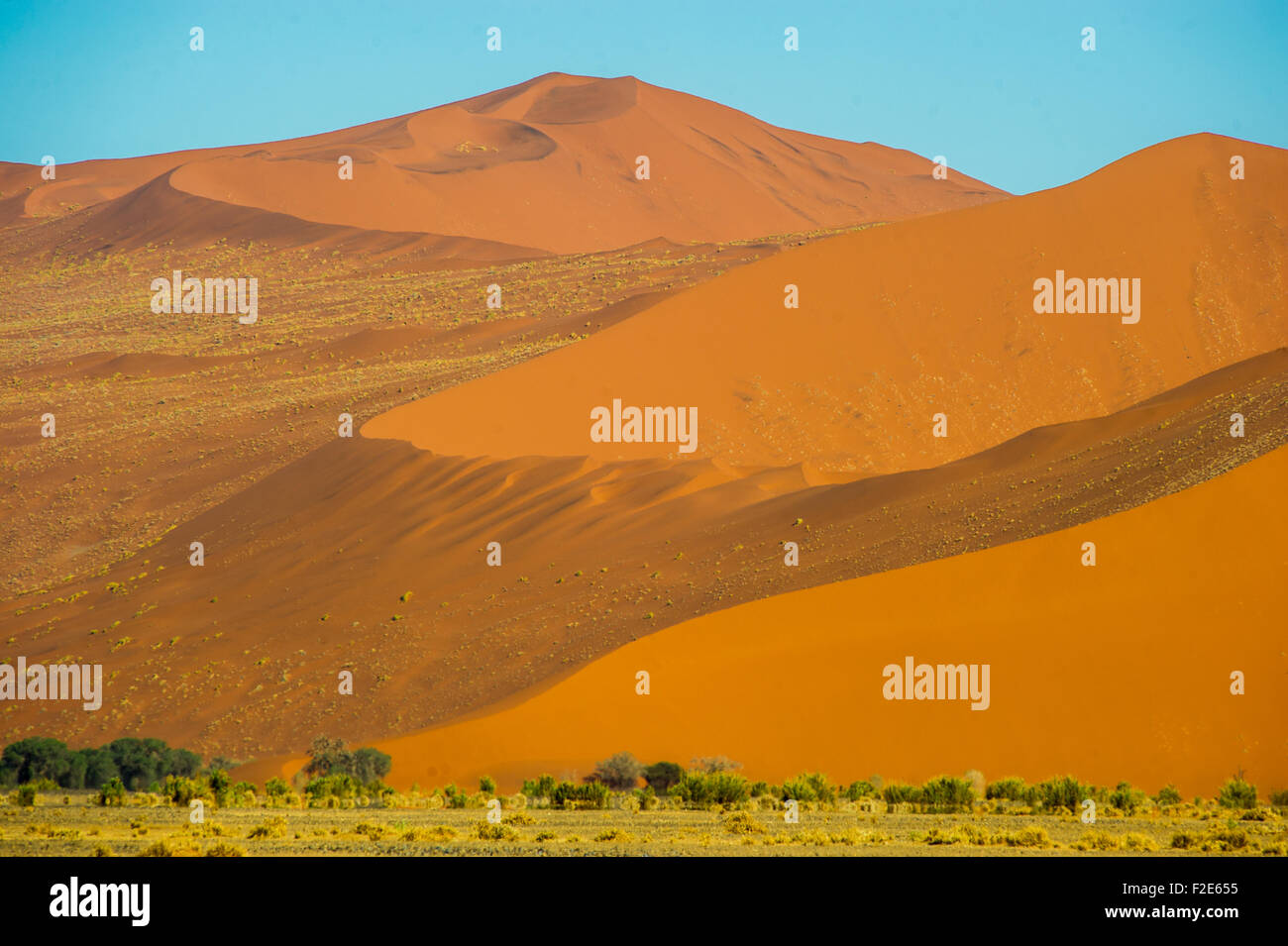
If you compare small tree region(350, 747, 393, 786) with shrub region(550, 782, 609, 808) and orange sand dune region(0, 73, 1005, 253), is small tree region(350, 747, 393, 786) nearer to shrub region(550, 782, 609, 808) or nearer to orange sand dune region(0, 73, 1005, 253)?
shrub region(550, 782, 609, 808)

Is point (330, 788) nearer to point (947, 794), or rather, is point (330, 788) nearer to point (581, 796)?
point (581, 796)

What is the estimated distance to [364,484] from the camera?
35750 mm

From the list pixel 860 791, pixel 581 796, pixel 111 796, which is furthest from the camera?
pixel 860 791

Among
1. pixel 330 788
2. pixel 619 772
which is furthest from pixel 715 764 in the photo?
pixel 330 788

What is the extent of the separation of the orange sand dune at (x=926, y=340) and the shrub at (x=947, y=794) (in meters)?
17.1

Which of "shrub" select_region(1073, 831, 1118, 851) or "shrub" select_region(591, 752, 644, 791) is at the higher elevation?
"shrub" select_region(591, 752, 644, 791)

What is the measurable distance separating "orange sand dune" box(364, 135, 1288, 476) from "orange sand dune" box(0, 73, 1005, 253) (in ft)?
138

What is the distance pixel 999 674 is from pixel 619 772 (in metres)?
6.02

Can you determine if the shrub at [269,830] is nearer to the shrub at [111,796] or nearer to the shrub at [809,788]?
the shrub at [111,796]

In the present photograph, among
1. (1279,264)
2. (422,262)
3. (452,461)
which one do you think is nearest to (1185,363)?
(1279,264)

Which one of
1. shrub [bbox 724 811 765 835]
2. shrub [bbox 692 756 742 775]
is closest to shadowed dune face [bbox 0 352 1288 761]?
shrub [bbox 692 756 742 775]

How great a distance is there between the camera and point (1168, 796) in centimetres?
1867

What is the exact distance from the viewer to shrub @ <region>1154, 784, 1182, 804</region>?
61.0 ft

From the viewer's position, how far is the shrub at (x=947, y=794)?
701 inches
